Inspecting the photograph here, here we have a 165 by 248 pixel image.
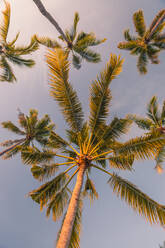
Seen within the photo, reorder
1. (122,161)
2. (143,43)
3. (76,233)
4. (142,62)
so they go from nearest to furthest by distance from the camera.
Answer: (76,233) < (122,161) < (143,43) < (142,62)

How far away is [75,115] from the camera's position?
5926mm

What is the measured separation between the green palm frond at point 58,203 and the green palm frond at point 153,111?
33.0 feet

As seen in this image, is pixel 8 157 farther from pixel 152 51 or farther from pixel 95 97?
pixel 152 51

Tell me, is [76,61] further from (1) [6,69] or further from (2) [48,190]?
(2) [48,190]

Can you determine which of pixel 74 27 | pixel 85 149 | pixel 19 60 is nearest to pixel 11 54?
pixel 19 60

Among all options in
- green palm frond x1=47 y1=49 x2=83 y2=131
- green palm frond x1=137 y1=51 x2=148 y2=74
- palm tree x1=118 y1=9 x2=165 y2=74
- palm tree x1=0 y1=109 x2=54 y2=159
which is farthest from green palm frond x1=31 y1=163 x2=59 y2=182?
green palm frond x1=137 y1=51 x2=148 y2=74

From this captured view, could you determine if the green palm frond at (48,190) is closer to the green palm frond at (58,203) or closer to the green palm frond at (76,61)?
the green palm frond at (58,203)

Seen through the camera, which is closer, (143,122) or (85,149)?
(85,149)

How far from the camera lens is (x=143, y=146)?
4.61m

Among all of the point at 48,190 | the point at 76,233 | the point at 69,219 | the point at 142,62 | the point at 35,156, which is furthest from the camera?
the point at 142,62

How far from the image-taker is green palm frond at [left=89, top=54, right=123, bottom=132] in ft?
16.5

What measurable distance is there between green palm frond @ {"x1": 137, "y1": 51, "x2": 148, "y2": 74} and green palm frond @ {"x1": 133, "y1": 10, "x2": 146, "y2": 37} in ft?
6.40

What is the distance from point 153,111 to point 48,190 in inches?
423

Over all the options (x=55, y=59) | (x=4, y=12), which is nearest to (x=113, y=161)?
(x=55, y=59)
